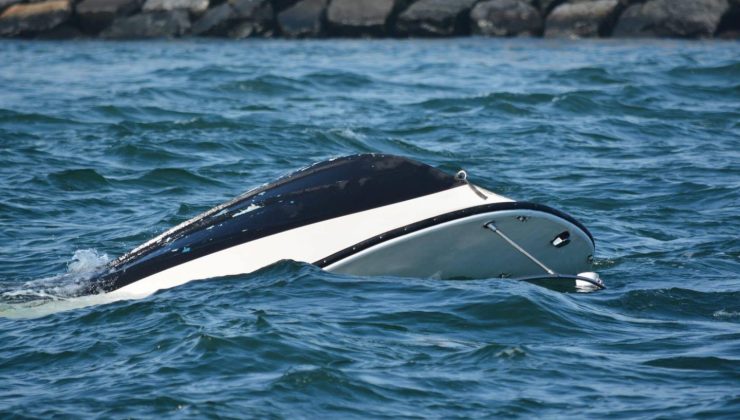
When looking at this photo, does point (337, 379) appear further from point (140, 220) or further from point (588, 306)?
point (140, 220)

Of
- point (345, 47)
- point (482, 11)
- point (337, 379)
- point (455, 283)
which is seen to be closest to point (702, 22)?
point (482, 11)

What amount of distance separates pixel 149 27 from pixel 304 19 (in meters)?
3.68

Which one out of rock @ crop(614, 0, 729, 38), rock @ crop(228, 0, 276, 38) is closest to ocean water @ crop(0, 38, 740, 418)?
rock @ crop(614, 0, 729, 38)

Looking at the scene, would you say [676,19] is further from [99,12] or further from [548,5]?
[99,12]

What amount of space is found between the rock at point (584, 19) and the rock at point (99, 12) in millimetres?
10090

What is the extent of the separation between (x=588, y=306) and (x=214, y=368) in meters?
2.59

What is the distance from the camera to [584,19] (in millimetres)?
26000

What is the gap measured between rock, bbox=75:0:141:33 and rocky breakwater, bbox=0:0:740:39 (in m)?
0.02

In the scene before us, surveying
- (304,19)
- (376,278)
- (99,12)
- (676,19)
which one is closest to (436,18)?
(304,19)

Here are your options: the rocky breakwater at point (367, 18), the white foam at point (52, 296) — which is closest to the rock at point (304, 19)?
the rocky breakwater at point (367, 18)

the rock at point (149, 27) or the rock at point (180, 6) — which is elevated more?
the rock at point (180, 6)

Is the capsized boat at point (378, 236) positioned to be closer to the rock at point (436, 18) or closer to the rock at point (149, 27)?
the rock at point (436, 18)

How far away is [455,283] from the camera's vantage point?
7.96m

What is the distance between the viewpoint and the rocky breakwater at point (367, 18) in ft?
83.1
